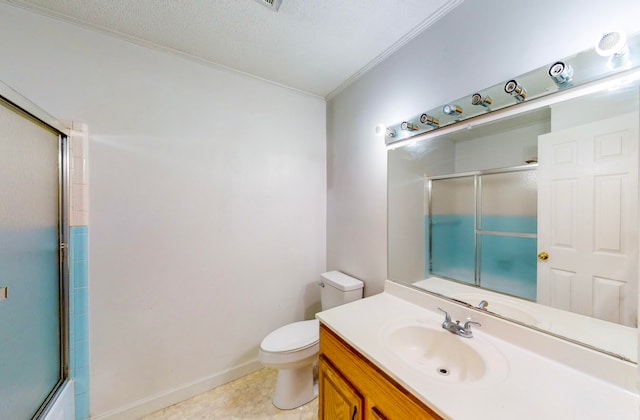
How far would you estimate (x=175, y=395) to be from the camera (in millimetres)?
1525

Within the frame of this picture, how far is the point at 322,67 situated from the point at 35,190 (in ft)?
5.85

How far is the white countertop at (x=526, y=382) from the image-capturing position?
61 cm

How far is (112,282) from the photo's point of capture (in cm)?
136

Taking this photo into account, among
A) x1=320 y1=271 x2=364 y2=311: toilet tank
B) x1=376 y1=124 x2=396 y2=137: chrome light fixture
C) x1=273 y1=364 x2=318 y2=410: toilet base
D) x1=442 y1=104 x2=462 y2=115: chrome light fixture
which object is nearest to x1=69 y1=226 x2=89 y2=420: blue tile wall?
x1=273 y1=364 x2=318 y2=410: toilet base

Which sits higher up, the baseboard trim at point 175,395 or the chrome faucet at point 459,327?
the chrome faucet at point 459,327

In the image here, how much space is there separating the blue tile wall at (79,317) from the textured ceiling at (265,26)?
1179 millimetres

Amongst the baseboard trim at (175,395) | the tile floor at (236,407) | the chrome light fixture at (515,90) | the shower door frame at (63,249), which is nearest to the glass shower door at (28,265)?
the shower door frame at (63,249)

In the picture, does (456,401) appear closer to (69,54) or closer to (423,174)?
(423,174)

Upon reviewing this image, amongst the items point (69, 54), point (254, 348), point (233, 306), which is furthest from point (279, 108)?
point (254, 348)

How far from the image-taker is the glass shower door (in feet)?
3.01

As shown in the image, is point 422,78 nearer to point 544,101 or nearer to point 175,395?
point 544,101

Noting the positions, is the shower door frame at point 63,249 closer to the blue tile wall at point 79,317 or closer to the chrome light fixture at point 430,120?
the blue tile wall at point 79,317

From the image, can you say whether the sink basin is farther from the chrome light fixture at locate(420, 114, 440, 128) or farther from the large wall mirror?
the chrome light fixture at locate(420, 114, 440, 128)

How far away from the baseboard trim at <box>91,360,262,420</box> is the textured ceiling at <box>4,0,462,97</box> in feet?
7.41
